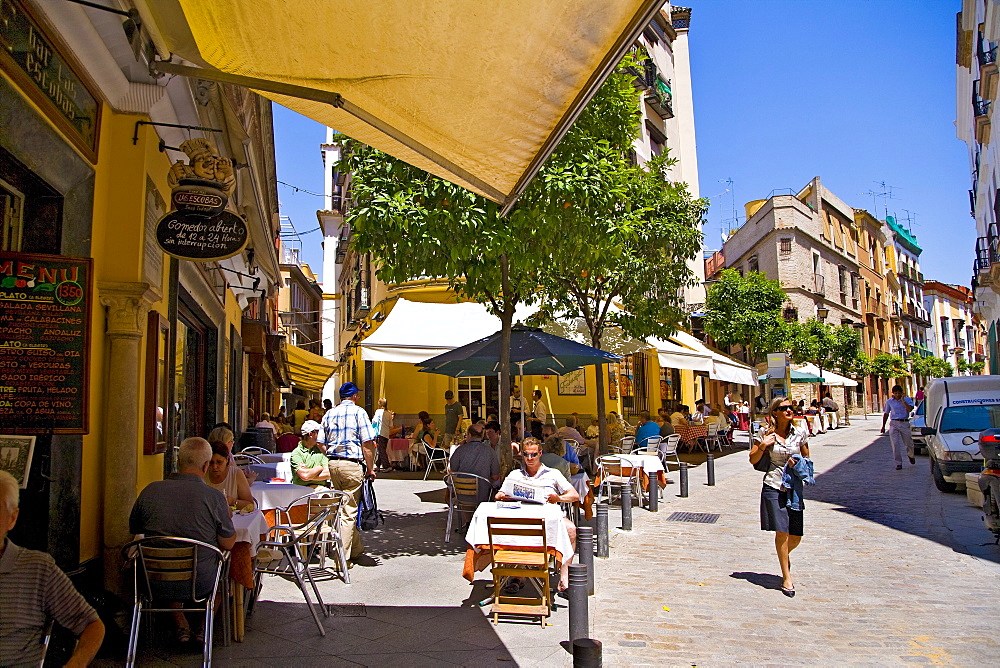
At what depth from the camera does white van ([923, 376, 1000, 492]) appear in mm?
11562

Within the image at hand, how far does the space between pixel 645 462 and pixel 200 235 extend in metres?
7.46

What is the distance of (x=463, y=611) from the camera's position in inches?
224

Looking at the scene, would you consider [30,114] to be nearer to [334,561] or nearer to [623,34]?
[623,34]

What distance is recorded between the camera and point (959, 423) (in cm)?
1208

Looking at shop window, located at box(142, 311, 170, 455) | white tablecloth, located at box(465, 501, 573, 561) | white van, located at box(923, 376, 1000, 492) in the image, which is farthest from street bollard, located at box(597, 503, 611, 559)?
white van, located at box(923, 376, 1000, 492)

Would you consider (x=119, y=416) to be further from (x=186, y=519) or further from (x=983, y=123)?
(x=983, y=123)

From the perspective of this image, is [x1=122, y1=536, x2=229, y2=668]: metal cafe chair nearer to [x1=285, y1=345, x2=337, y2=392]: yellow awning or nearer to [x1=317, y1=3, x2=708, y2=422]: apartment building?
[x1=317, y1=3, x2=708, y2=422]: apartment building


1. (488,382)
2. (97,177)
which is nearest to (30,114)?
(97,177)

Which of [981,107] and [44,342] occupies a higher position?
[981,107]

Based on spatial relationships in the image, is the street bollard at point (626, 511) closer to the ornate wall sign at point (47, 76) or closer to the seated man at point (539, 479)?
the seated man at point (539, 479)

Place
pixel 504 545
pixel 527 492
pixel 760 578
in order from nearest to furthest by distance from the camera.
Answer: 1. pixel 504 545
2. pixel 527 492
3. pixel 760 578

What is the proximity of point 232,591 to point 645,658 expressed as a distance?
2712mm

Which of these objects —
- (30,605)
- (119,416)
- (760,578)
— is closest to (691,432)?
(760,578)

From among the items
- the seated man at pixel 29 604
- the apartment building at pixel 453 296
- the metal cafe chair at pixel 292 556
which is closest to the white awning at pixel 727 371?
the apartment building at pixel 453 296
